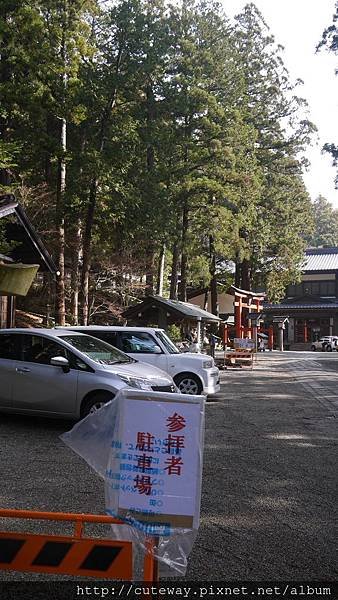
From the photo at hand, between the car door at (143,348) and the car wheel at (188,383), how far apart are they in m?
0.41

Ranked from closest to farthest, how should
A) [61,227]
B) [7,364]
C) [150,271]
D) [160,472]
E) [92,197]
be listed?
1. [160,472]
2. [7,364]
3. [61,227]
4. [92,197]
5. [150,271]

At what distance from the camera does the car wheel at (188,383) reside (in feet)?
42.3

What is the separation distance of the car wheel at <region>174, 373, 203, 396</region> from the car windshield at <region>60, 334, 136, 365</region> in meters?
2.92

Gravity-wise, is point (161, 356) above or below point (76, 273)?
below

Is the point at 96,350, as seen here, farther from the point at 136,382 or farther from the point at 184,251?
the point at 184,251

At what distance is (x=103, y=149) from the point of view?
23.5 m

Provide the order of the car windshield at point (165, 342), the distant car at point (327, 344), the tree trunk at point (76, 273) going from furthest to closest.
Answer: the distant car at point (327, 344), the tree trunk at point (76, 273), the car windshield at point (165, 342)

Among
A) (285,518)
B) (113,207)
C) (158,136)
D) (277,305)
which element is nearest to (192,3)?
(158,136)

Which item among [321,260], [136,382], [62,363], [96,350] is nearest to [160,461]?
[136,382]

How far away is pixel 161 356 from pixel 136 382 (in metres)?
3.87

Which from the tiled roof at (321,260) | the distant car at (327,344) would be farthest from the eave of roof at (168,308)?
the tiled roof at (321,260)

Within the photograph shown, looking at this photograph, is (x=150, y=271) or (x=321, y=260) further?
(x=321, y=260)

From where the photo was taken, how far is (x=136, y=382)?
8.97 metres

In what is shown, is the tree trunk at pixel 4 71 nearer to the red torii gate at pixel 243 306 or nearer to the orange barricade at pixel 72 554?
the red torii gate at pixel 243 306
